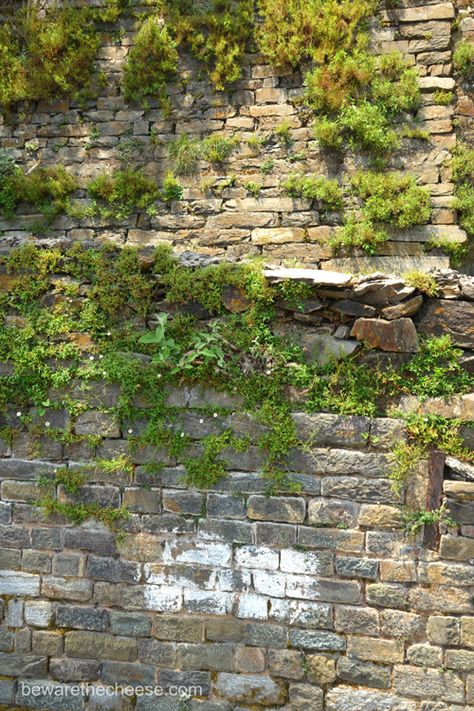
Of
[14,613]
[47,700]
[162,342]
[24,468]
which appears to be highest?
[162,342]

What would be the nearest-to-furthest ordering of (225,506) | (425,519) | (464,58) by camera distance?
(425,519) < (225,506) < (464,58)

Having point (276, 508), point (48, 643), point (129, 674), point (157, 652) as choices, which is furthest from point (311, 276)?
point (48, 643)

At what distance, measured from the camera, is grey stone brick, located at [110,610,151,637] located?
3.86 metres

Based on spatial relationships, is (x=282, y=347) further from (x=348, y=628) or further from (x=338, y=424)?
(x=348, y=628)

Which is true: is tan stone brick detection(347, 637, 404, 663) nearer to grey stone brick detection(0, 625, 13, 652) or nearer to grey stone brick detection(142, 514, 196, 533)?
grey stone brick detection(142, 514, 196, 533)

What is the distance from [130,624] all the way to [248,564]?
91 centimetres

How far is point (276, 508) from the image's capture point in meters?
3.77

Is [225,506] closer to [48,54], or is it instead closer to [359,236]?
[359,236]

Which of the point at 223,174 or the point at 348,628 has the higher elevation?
the point at 223,174

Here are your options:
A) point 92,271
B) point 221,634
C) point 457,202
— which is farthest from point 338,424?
point 457,202

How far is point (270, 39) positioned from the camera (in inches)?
231

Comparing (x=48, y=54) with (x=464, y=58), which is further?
(x=48, y=54)

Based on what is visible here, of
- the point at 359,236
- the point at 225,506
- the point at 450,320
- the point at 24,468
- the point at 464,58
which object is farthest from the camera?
the point at 464,58

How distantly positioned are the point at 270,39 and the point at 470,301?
377 cm
